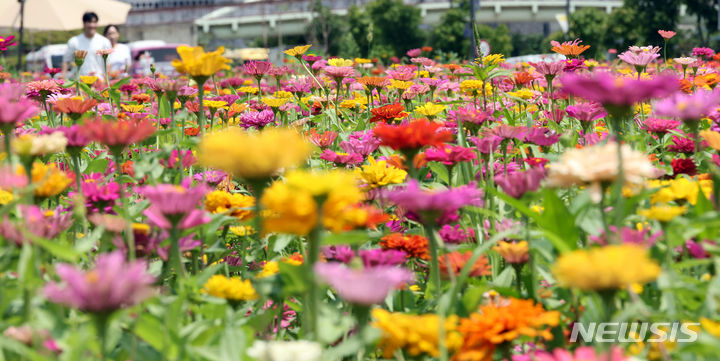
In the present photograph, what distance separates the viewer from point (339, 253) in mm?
904

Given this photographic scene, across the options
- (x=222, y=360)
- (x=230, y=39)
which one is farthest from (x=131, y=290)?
(x=230, y=39)

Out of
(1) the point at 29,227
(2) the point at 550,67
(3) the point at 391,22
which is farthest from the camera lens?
(3) the point at 391,22

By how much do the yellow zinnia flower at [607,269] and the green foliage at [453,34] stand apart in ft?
74.7

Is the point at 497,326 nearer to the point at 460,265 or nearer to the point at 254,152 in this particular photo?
the point at 460,265

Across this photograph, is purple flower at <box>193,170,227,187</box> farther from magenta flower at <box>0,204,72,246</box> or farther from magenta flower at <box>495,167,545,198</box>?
magenta flower at <box>495,167,545,198</box>

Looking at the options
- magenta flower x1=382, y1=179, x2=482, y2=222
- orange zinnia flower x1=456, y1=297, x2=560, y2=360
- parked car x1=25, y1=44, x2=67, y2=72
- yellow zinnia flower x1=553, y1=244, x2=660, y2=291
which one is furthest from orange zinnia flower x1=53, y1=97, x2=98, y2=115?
parked car x1=25, y1=44, x2=67, y2=72

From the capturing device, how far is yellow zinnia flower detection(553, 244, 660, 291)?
522mm

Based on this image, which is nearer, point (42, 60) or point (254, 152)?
point (254, 152)

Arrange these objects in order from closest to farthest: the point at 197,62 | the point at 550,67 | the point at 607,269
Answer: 1. the point at 607,269
2. the point at 197,62
3. the point at 550,67

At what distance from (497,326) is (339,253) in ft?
0.93

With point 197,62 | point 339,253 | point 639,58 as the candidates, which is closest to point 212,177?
point 197,62

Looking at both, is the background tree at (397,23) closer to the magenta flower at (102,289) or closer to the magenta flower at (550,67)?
the magenta flower at (550,67)

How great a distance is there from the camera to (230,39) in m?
38.4

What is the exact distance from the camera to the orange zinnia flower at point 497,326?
2.25 ft
